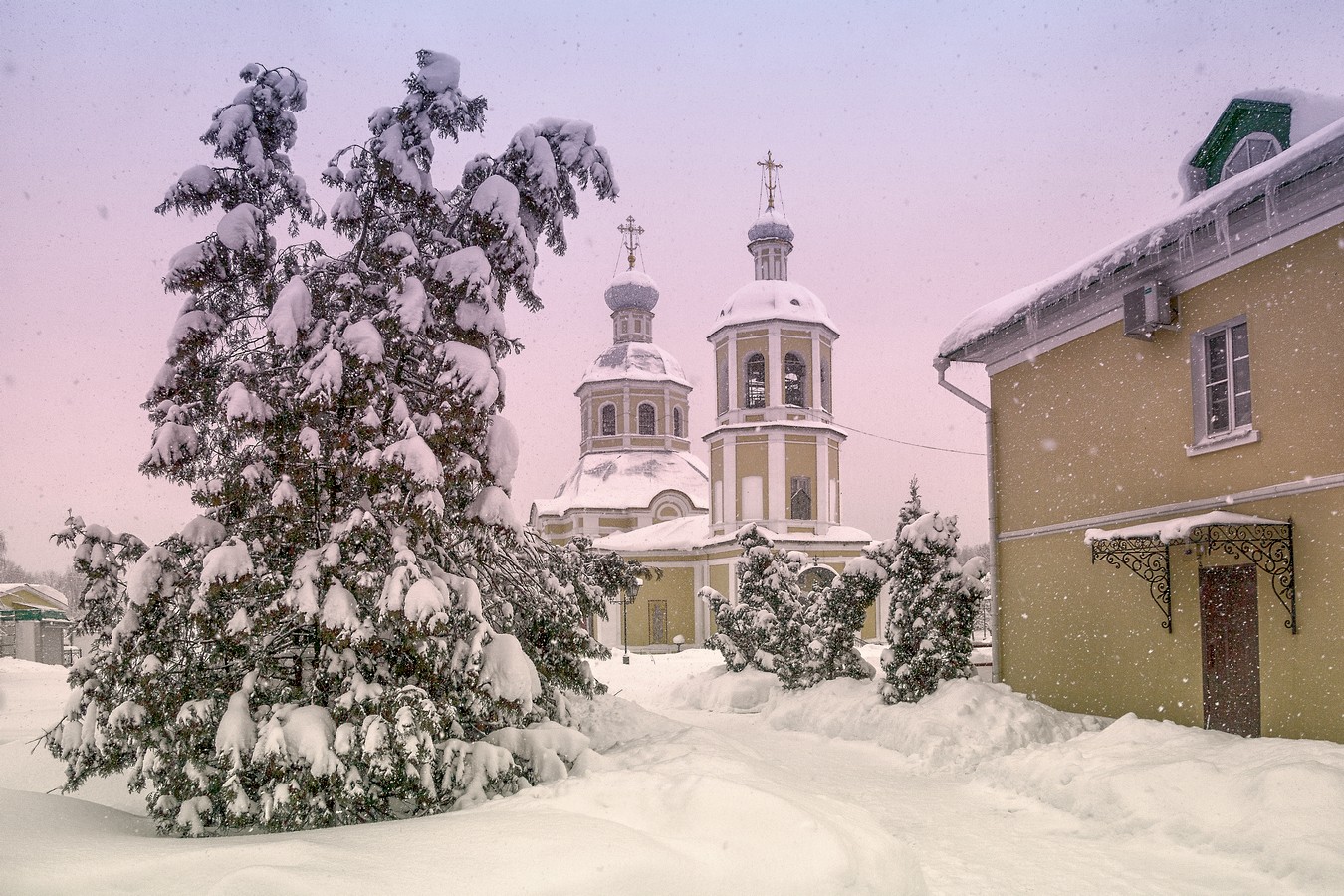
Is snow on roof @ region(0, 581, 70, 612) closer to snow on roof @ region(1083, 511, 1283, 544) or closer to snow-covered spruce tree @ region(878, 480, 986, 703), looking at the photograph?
snow-covered spruce tree @ region(878, 480, 986, 703)

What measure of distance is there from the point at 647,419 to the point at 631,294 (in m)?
6.99

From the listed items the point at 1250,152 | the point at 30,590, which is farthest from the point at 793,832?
the point at 30,590

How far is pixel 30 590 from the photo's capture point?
38.0 m

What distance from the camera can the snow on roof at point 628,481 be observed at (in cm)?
4575

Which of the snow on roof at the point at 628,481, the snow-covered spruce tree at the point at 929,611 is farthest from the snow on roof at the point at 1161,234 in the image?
the snow on roof at the point at 628,481

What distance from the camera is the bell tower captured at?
3694 cm

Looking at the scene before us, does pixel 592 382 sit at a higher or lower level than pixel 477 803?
higher

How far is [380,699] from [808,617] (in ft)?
39.3

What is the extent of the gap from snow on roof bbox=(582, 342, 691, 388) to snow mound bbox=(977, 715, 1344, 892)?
128ft

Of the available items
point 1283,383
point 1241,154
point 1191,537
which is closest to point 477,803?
point 1191,537

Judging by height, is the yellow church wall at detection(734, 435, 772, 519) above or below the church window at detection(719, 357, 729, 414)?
below

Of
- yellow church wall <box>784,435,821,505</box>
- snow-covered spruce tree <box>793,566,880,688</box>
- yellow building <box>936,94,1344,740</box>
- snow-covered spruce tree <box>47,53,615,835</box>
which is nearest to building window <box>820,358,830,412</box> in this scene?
yellow church wall <box>784,435,821,505</box>

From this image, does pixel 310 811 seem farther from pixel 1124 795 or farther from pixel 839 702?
pixel 839 702

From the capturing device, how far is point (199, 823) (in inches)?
299
